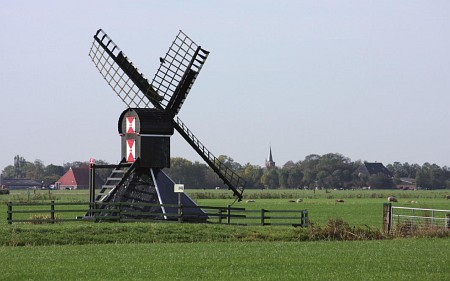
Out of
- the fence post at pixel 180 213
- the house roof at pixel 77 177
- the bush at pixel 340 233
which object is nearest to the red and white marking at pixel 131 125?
the fence post at pixel 180 213

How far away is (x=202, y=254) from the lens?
30.1m

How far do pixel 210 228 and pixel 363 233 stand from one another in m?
6.13

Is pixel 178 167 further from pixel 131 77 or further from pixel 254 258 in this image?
pixel 254 258

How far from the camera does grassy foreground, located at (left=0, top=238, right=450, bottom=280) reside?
24469 mm

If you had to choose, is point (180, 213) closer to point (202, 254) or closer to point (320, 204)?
point (202, 254)

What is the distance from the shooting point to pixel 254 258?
2894 cm

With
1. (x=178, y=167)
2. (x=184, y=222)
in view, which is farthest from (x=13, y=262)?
(x=178, y=167)

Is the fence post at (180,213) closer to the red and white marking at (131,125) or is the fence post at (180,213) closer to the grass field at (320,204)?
the red and white marking at (131,125)

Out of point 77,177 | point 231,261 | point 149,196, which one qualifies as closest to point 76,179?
point 77,177

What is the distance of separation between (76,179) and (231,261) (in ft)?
504

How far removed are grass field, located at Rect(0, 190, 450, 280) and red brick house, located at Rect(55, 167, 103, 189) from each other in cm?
13011

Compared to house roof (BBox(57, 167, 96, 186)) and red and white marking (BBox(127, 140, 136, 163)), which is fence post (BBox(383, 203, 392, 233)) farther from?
house roof (BBox(57, 167, 96, 186))

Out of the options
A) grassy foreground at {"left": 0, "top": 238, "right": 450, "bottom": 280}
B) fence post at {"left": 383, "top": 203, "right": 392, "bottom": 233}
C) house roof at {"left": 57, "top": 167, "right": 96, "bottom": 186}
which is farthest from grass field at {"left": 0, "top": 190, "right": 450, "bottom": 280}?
house roof at {"left": 57, "top": 167, "right": 96, "bottom": 186}

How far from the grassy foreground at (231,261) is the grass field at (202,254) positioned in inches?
1.0
